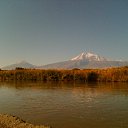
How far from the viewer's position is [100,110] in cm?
2923

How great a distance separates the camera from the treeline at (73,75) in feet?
285

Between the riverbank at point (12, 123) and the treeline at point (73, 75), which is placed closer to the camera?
the riverbank at point (12, 123)

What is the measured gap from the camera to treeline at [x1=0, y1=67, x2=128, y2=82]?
86.8 m

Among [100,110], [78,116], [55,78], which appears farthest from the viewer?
[55,78]

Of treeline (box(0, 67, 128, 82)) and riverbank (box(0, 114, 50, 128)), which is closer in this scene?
riverbank (box(0, 114, 50, 128))

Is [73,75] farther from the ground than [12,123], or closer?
farther from the ground

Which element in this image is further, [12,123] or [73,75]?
[73,75]

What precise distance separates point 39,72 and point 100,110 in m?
69.1

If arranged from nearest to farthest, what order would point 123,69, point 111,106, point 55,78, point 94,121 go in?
point 94,121 → point 111,106 → point 123,69 → point 55,78

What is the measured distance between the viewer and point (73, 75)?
93.7 meters

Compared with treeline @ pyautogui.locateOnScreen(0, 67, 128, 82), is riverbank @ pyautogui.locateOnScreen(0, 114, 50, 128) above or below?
below

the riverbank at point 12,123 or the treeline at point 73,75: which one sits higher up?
the treeline at point 73,75

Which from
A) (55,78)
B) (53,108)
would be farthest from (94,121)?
(55,78)

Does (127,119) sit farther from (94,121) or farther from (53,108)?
(53,108)
